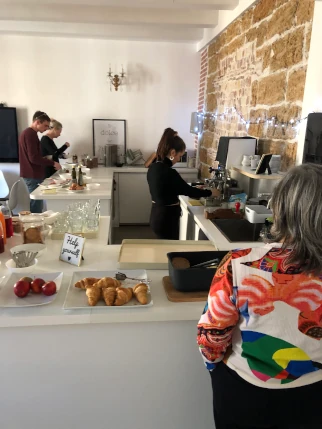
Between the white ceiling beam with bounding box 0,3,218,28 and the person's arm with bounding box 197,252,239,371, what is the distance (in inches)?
158

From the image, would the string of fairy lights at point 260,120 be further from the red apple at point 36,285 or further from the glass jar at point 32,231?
the red apple at point 36,285

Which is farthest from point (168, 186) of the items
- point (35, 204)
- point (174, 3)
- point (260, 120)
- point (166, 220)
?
point (35, 204)

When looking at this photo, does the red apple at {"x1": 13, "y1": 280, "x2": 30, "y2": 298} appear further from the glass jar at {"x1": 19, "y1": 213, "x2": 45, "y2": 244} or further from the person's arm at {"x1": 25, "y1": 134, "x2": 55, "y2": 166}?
the person's arm at {"x1": 25, "y1": 134, "x2": 55, "y2": 166}

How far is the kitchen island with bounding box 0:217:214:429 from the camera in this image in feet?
4.34

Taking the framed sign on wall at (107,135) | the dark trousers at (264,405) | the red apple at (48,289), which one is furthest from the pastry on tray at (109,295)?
the framed sign on wall at (107,135)

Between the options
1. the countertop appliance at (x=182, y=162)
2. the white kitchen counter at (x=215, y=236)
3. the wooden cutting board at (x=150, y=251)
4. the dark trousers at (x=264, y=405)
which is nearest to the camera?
the dark trousers at (x=264, y=405)

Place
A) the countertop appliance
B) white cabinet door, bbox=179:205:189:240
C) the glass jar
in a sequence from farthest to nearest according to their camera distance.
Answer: the countertop appliance < white cabinet door, bbox=179:205:189:240 < the glass jar

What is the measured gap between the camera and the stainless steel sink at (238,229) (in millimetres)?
2152

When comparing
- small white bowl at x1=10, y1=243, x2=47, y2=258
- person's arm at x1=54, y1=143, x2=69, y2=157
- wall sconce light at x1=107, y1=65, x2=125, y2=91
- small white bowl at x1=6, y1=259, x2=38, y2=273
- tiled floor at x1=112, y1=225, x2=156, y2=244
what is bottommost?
tiled floor at x1=112, y1=225, x2=156, y2=244

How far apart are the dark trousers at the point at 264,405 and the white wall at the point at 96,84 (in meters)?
4.79

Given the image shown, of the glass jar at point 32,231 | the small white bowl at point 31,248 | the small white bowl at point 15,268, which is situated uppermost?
the glass jar at point 32,231

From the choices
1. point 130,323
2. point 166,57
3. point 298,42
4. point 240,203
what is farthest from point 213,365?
point 166,57

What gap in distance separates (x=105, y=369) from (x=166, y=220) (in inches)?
66.8

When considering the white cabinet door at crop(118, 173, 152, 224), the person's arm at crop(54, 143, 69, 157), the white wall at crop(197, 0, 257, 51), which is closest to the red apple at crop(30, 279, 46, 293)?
the white wall at crop(197, 0, 257, 51)
